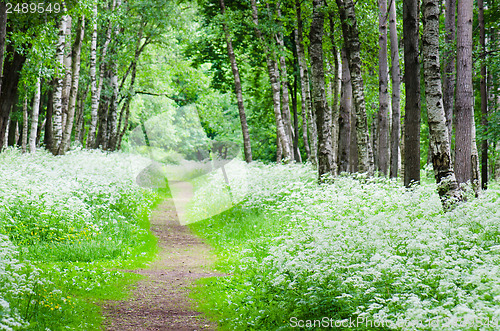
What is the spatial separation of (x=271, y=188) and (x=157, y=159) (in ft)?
49.9

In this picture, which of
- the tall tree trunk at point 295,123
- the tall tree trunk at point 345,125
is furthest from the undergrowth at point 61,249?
the tall tree trunk at point 295,123

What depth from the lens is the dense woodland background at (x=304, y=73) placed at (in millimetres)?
10602

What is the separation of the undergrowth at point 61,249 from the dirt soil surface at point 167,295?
293mm

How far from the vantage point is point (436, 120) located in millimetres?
8375

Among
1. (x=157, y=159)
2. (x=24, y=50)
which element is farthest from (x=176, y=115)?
(x=24, y=50)

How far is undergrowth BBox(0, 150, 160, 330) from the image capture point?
5734mm

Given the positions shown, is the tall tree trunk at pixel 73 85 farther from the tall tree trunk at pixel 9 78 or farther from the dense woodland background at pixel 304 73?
the tall tree trunk at pixel 9 78

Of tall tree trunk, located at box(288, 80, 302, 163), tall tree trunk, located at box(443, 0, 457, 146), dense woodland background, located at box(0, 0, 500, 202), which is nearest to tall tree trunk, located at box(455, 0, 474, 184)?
dense woodland background, located at box(0, 0, 500, 202)


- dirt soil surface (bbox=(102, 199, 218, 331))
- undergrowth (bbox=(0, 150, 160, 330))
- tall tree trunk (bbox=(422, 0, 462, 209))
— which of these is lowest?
dirt soil surface (bbox=(102, 199, 218, 331))

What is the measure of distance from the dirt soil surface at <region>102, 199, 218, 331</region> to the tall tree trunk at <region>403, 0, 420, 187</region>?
5.46 m

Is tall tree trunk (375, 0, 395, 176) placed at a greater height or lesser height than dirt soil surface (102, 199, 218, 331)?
greater

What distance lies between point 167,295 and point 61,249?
2561mm

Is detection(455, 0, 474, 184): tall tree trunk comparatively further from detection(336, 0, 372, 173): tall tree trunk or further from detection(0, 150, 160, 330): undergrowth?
detection(0, 150, 160, 330): undergrowth

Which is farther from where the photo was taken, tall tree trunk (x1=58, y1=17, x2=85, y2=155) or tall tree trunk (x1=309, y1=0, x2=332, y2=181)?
tall tree trunk (x1=58, y1=17, x2=85, y2=155)
